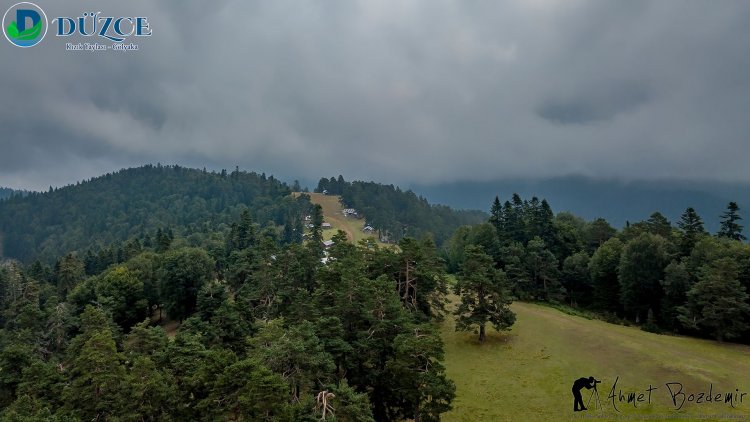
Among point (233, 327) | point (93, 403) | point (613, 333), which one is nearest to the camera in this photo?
point (93, 403)

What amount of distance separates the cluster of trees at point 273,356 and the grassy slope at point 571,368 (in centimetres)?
603

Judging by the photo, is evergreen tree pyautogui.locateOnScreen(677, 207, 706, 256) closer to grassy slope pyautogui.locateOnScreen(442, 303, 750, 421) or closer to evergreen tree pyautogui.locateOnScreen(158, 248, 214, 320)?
grassy slope pyautogui.locateOnScreen(442, 303, 750, 421)

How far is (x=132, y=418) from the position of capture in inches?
1173

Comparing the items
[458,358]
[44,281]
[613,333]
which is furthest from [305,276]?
[44,281]

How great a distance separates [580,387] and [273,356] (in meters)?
30.0

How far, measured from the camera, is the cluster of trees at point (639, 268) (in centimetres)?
5447

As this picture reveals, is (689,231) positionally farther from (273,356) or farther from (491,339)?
(273,356)

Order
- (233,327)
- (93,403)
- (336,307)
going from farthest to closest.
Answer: (233,327), (336,307), (93,403)

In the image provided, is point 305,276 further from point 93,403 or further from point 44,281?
point 44,281

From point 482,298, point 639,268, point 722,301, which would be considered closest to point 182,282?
point 482,298

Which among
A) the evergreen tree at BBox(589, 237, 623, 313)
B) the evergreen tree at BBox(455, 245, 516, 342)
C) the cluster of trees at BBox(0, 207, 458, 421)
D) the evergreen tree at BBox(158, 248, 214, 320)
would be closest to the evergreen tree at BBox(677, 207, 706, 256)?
the evergreen tree at BBox(589, 237, 623, 313)

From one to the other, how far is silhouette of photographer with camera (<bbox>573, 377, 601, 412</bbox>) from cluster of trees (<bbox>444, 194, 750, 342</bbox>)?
827 inches

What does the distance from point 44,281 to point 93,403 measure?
11231 centimetres

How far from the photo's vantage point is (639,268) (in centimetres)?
6888
